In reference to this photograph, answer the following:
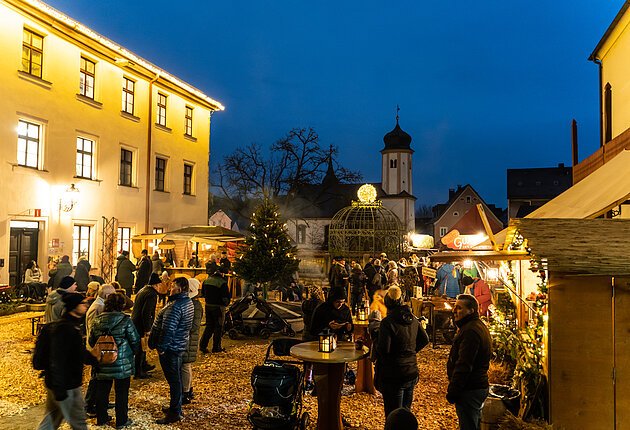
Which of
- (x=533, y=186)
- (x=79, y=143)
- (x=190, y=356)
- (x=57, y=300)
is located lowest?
A: (x=190, y=356)

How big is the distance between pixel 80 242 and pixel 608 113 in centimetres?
1771

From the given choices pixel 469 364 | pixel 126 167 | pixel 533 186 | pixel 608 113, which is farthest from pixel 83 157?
pixel 533 186

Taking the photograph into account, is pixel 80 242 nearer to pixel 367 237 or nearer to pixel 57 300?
pixel 57 300

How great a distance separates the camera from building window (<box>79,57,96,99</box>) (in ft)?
63.9

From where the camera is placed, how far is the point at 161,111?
Result: 955 inches

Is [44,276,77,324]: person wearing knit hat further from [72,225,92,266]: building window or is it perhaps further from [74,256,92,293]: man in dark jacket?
[72,225,92,266]: building window

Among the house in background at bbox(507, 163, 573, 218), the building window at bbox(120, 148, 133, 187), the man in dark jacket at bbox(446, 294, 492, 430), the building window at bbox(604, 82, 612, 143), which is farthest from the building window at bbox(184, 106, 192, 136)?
the house in background at bbox(507, 163, 573, 218)

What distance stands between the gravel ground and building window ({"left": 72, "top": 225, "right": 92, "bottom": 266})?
8.66 meters

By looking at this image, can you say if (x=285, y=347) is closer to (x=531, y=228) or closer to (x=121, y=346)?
(x=121, y=346)

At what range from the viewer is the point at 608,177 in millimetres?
9844

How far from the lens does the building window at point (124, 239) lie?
21188mm

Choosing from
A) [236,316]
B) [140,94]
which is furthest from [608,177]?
[140,94]

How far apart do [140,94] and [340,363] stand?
64.0 feet

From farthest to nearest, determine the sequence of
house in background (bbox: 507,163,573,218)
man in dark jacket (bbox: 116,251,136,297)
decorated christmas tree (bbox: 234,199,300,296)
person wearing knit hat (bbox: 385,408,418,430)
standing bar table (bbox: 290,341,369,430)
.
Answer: house in background (bbox: 507,163,573,218), decorated christmas tree (bbox: 234,199,300,296), man in dark jacket (bbox: 116,251,136,297), standing bar table (bbox: 290,341,369,430), person wearing knit hat (bbox: 385,408,418,430)
